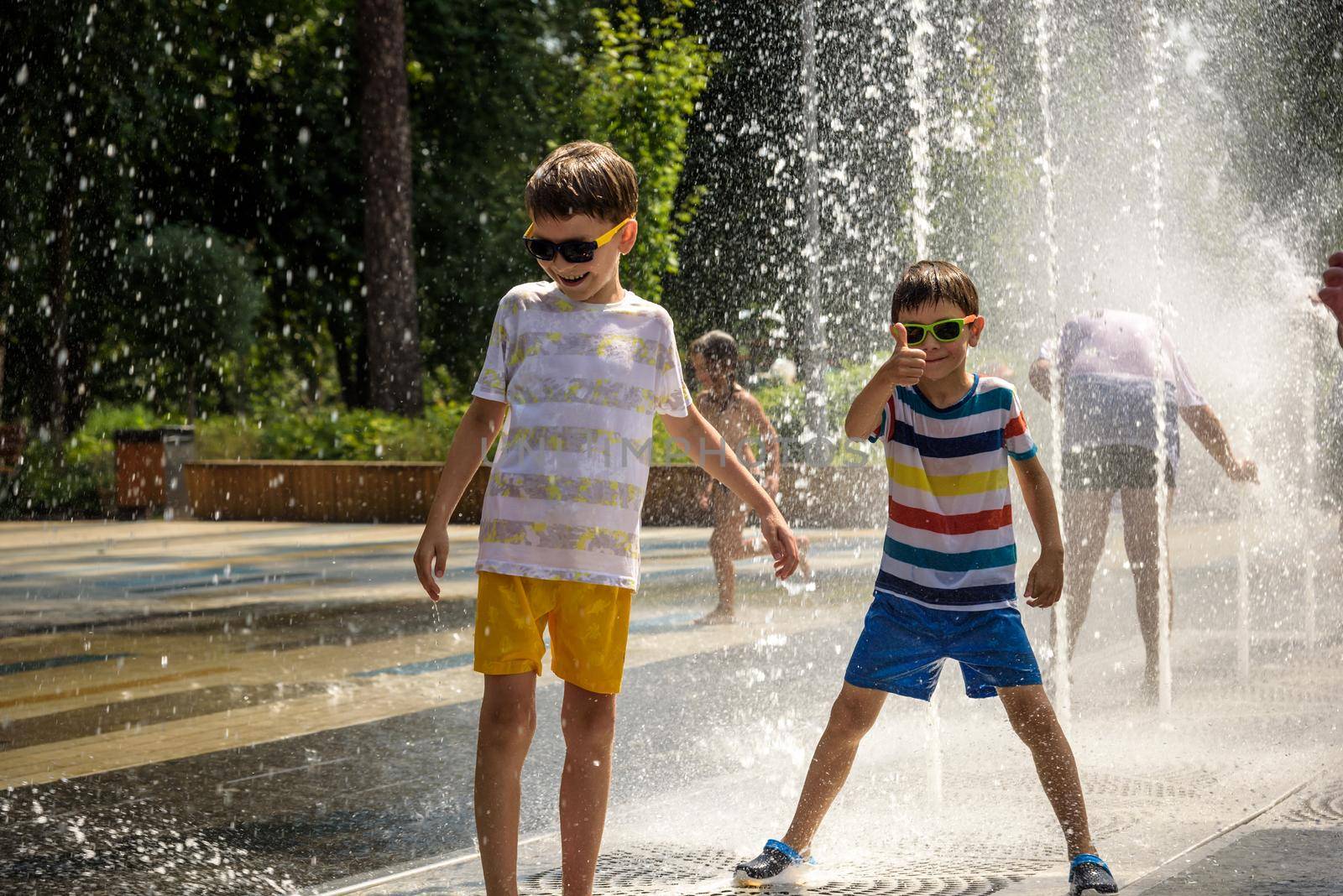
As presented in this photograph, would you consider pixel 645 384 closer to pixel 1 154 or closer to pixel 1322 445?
pixel 1322 445

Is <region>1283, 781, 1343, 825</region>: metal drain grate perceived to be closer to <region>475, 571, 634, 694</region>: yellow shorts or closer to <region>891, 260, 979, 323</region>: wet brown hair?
<region>891, 260, 979, 323</region>: wet brown hair

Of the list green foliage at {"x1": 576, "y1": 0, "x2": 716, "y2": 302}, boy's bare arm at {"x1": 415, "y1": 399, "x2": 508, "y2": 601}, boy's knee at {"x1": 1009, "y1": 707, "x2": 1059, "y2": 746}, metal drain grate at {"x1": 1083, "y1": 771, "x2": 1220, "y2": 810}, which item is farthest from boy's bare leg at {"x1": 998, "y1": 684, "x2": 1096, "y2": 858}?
green foliage at {"x1": 576, "y1": 0, "x2": 716, "y2": 302}

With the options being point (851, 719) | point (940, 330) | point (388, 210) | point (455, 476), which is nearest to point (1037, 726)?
point (851, 719)

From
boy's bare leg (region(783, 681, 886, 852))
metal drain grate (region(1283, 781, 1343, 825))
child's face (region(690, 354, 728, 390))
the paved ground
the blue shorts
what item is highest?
child's face (region(690, 354, 728, 390))

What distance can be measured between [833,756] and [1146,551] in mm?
3013

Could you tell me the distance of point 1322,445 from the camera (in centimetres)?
738

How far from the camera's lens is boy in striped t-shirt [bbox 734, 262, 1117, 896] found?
356cm

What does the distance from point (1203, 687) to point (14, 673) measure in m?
5.36

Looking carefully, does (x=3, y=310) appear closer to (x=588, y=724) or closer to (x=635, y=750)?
(x=635, y=750)

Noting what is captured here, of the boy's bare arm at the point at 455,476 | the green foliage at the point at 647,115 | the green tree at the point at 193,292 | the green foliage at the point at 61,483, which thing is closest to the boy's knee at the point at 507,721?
the boy's bare arm at the point at 455,476

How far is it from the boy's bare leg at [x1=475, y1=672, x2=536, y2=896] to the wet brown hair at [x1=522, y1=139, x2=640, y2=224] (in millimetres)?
921

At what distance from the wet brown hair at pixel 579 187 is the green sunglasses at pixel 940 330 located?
2.33 feet

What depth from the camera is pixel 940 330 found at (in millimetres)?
3572

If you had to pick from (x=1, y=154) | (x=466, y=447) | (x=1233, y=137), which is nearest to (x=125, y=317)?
(x=1, y=154)
